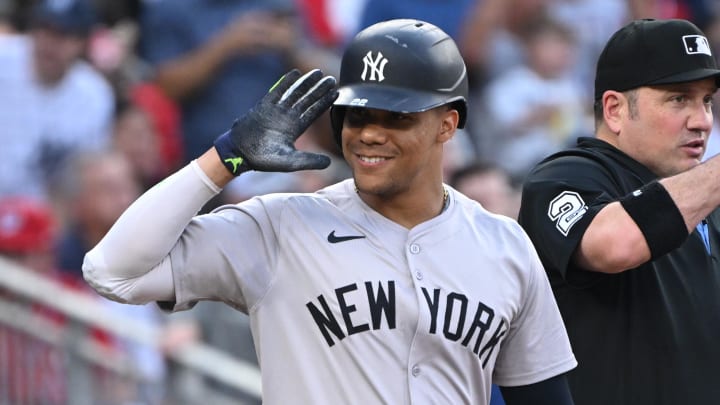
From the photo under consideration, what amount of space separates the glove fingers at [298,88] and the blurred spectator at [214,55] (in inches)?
176

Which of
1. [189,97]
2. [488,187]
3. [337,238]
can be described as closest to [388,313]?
[337,238]

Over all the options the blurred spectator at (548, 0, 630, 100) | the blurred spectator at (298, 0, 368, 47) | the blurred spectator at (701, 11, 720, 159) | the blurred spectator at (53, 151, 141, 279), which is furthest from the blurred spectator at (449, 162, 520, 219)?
the blurred spectator at (548, 0, 630, 100)

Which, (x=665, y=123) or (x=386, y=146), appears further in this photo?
(x=665, y=123)

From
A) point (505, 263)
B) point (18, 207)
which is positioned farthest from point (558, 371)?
point (18, 207)

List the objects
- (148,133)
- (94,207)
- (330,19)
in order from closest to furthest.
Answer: (94,207) < (148,133) < (330,19)

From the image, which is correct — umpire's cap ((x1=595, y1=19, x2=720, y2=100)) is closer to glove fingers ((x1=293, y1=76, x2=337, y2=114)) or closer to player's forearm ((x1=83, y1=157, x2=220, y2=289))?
glove fingers ((x1=293, y1=76, x2=337, y2=114))

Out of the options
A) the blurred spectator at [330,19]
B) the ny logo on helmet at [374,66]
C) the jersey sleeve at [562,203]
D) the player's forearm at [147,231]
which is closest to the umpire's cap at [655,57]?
the jersey sleeve at [562,203]

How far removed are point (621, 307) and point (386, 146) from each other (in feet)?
3.11

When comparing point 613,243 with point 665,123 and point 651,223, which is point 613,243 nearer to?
point 651,223

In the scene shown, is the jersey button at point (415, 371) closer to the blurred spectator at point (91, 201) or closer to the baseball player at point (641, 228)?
the baseball player at point (641, 228)

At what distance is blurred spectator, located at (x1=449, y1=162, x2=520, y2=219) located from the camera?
7047 mm

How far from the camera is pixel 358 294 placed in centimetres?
329

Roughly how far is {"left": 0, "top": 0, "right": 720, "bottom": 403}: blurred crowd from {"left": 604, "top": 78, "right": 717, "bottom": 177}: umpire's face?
107 inches

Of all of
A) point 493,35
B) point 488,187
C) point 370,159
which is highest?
point 370,159
